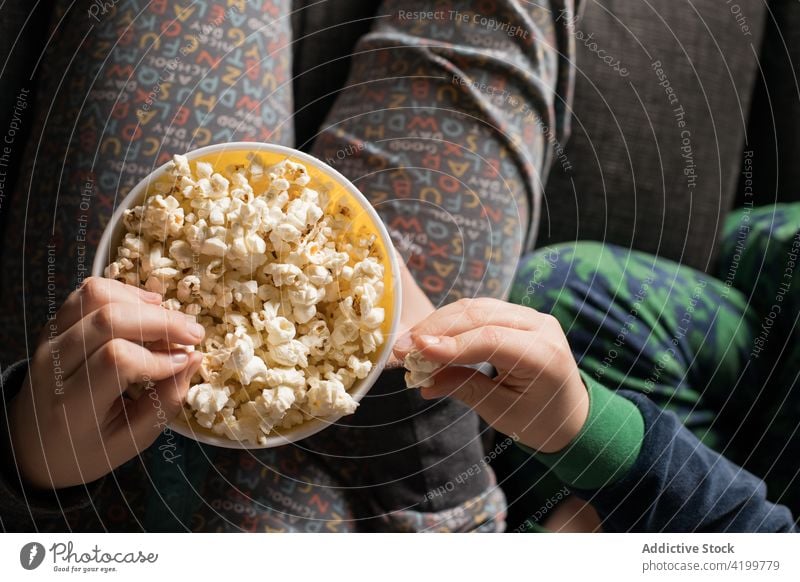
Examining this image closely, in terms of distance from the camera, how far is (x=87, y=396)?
1.01ft

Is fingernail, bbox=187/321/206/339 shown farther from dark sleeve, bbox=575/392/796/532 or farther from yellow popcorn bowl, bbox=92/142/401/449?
dark sleeve, bbox=575/392/796/532

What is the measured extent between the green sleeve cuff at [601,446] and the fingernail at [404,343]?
0.43ft

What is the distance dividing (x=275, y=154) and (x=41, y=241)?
0.63ft

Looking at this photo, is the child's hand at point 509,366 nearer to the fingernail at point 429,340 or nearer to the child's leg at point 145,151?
the fingernail at point 429,340

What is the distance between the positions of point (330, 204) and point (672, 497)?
0.90 feet

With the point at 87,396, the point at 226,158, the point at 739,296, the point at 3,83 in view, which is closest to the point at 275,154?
the point at 226,158

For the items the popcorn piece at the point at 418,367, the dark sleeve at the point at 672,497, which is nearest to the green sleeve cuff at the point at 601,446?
the dark sleeve at the point at 672,497

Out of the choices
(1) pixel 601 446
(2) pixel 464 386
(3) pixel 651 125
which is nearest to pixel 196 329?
(2) pixel 464 386

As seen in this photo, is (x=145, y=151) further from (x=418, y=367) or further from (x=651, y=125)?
(x=651, y=125)

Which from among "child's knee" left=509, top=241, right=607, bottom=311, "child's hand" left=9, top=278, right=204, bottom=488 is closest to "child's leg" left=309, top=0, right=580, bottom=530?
"child's knee" left=509, top=241, right=607, bottom=311

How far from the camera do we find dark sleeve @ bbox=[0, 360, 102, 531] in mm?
346

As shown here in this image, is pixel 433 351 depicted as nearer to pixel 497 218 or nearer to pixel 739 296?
pixel 497 218

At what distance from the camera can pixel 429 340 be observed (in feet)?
1.01

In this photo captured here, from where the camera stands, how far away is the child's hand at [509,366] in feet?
1.03
